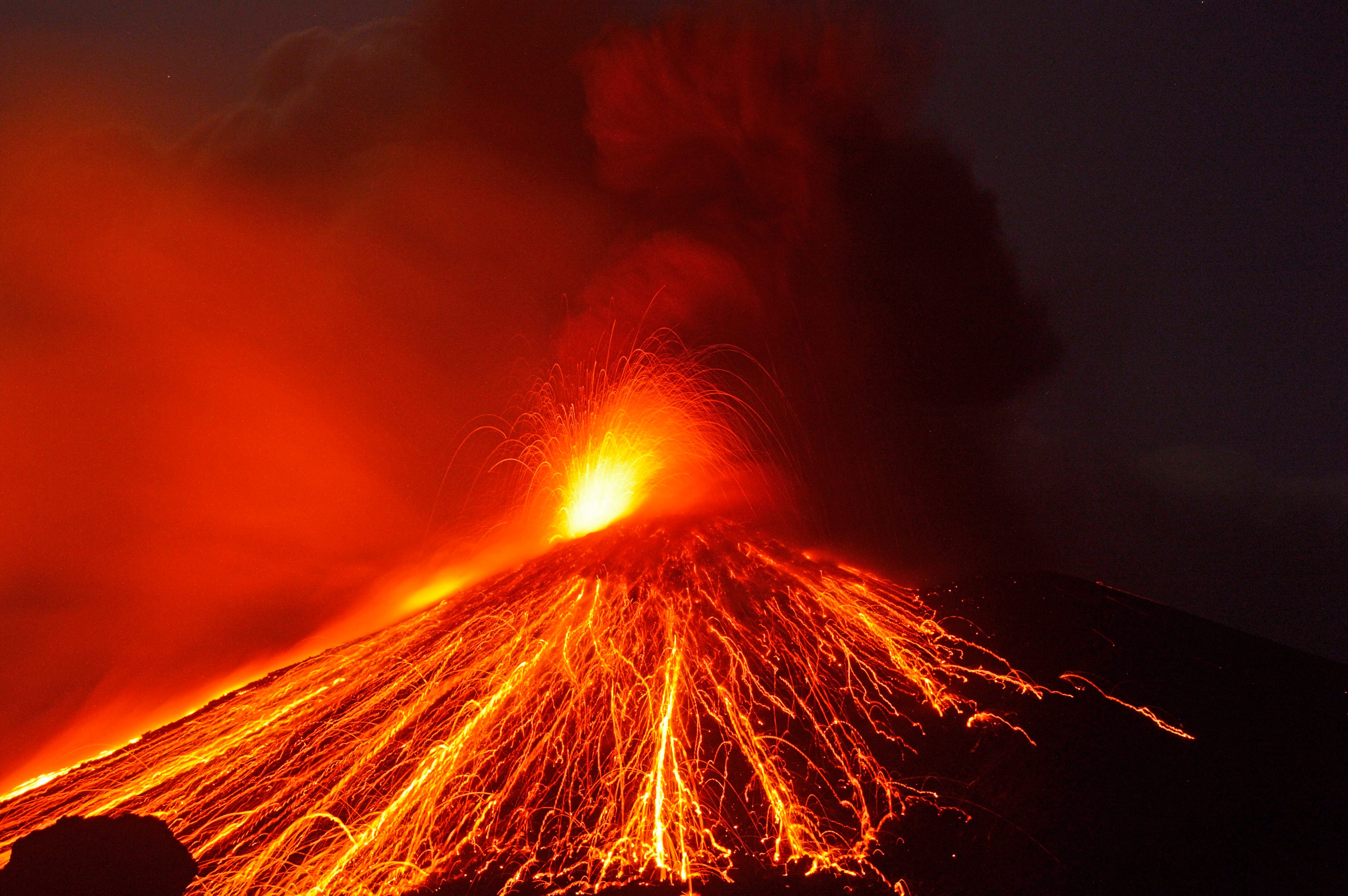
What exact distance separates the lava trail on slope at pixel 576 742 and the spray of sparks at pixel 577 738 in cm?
2

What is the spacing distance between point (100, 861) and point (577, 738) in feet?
8.44

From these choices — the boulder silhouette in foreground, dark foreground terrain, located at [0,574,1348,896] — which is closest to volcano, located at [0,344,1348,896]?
dark foreground terrain, located at [0,574,1348,896]

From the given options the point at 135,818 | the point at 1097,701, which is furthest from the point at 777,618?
the point at 135,818

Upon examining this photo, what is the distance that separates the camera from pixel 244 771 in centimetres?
506

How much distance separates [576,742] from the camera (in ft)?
15.7

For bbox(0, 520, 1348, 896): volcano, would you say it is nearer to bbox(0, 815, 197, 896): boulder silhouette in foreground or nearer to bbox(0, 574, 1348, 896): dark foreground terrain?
bbox(0, 574, 1348, 896): dark foreground terrain

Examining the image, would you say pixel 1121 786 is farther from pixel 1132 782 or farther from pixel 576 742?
pixel 576 742

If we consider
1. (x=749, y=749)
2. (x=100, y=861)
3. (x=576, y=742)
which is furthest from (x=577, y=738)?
(x=100, y=861)

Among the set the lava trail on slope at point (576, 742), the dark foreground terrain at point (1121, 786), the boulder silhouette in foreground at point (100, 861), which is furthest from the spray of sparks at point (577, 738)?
the boulder silhouette in foreground at point (100, 861)

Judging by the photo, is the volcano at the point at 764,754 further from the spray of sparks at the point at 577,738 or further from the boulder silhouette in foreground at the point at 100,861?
the boulder silhouette in foreground at the point at 100,861

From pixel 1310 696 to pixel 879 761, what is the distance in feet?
11.4

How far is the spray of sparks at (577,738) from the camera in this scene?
12.9ft

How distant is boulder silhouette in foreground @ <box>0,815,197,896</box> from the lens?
9.62 ft

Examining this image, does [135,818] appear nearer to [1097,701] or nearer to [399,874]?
[399,874]
